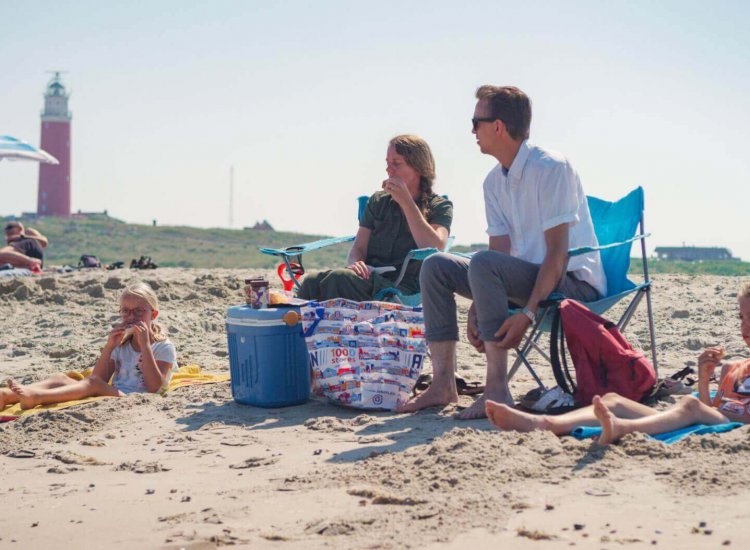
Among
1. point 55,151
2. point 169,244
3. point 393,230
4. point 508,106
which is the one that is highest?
point 55,151

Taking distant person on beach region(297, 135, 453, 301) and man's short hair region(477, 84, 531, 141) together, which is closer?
man's short hair region(477, 84, 531, 141)

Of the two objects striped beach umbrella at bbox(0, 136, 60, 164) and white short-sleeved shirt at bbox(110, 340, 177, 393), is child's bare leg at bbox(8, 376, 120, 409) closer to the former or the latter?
white short-sleeved shirt at bbox(110, 340, 177, 393)

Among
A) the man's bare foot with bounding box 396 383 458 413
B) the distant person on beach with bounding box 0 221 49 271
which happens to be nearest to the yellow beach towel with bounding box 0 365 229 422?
the man's bare foot with bounding box 396 383 458 413

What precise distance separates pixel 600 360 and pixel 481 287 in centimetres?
53

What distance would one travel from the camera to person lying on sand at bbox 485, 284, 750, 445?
129 inches

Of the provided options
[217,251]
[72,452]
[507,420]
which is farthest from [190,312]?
[217,251]

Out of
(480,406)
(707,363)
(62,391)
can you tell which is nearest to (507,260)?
(480,406)

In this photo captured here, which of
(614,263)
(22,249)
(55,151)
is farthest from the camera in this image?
(55,151)

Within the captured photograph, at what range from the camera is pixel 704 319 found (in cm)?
717

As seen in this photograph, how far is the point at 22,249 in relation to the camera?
455 inches

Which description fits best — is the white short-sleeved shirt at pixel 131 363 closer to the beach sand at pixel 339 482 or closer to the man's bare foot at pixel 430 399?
the beach sand at pixel 339 482

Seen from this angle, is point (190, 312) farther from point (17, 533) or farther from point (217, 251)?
point (217, 251)

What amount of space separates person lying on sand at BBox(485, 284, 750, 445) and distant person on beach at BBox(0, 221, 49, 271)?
868cm

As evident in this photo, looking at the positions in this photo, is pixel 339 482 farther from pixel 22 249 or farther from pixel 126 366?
pixel 22 249
